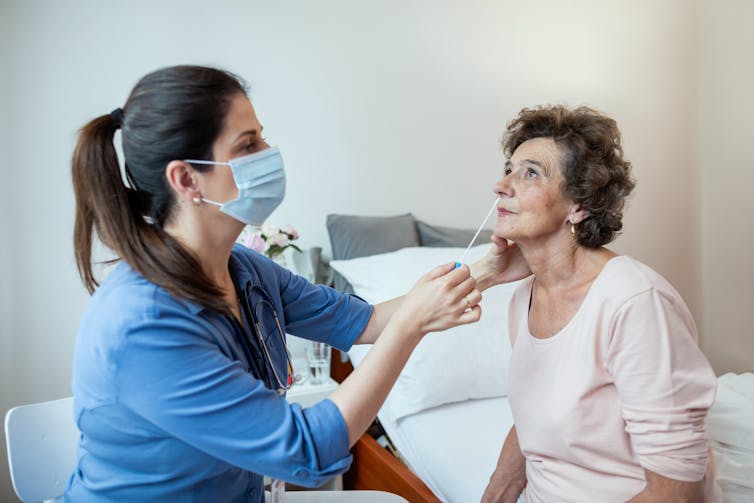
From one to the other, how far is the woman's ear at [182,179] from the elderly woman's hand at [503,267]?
29.1 inches

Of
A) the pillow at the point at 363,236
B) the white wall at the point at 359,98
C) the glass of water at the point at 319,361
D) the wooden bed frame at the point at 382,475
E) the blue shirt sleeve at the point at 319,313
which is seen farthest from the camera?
the pillow at the point at 363,236

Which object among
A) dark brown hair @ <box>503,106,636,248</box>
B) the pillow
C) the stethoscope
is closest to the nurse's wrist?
the stethoscope

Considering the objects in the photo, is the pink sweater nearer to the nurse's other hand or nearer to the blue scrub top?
the nurse's other hand

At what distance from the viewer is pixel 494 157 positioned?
9.48 feet

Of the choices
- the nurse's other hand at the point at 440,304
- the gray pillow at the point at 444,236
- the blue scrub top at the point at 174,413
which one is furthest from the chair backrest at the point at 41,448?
the gray pillow at the point at 444,236

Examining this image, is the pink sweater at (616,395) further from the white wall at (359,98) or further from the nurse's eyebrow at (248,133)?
the white wall at (359,98)

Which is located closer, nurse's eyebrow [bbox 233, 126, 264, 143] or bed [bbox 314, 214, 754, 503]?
nurse's eyebrow [bbox 233, 126, 264, 143]

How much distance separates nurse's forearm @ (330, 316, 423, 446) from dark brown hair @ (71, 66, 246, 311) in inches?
10.5

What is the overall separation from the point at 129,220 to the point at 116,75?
141 cm

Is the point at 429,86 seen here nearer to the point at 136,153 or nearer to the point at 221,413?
the point at 136,153

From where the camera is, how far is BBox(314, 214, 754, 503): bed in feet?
4.84

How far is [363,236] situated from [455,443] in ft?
3.32

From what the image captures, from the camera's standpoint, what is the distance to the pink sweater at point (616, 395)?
104cm

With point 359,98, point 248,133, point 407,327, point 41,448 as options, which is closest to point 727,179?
Answer: point 359,98
